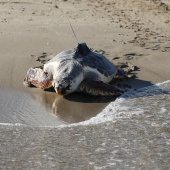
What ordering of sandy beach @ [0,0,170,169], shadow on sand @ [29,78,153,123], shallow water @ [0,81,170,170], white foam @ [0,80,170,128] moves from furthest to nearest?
sandy beach @ [0,0,170,169] → shadow on sand @ [29,78,153,123] → white foam @ [0,80,170,128] → shallow water @ [0,81,170,170]

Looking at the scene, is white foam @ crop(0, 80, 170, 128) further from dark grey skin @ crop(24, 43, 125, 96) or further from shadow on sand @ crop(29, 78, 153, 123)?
dark grey skin @ crop(24, 43, 125, 96)

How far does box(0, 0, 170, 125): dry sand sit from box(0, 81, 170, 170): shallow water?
1.43 feet

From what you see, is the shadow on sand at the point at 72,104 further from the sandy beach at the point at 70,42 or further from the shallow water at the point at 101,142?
the shallow water at the point at 101,142

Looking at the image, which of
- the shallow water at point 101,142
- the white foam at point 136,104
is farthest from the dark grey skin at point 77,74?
the shallow water at point 101,142

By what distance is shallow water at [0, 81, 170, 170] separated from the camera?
4.67 meters

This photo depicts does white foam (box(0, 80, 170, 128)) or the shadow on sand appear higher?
white foam (box(0, 80, 170, 128))

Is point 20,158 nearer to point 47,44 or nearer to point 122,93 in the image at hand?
point 122,93

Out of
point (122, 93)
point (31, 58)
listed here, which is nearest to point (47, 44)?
point (31, 58)

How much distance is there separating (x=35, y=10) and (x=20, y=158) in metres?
6.73

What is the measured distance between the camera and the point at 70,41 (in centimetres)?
907

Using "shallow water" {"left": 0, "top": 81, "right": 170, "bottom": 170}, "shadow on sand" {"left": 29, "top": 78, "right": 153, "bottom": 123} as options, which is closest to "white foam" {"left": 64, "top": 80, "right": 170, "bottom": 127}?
"shallow water" {"left": 0, "top": 81, "right": 170, "bottom": 170}

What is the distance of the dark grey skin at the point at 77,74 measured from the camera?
6830 millimetres

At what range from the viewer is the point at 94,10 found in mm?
11242

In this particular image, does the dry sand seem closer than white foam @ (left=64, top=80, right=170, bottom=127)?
No
